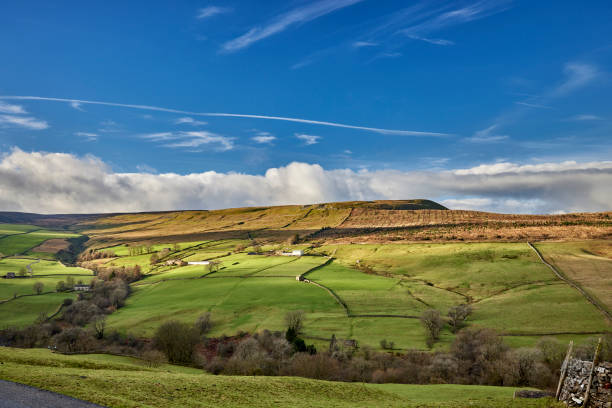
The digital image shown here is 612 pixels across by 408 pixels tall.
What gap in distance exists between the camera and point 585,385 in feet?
74.4

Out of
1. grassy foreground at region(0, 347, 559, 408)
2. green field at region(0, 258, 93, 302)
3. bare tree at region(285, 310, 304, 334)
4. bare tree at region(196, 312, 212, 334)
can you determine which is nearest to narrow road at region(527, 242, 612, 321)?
grassy foreground at region(0, 347, 559, 408)

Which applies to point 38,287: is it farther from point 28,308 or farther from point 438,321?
point 438,321

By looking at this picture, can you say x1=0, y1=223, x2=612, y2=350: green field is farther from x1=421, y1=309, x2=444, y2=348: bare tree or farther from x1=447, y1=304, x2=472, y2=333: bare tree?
x1=447, y1=304, x2=472, y2=333: bare tree

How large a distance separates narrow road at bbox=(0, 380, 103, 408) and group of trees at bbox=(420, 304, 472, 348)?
68.7 m

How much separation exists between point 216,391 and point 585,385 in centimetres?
2575

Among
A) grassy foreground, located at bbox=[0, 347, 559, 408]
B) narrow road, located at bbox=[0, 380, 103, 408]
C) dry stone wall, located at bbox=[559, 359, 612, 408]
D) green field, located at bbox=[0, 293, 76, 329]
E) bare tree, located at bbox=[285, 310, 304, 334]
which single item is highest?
dry stone wall, located at bbox=[559, 359, 612, 408]

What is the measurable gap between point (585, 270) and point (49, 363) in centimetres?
13771

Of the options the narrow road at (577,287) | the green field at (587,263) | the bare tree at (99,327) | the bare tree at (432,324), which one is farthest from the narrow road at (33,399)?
the green field at (587,263)

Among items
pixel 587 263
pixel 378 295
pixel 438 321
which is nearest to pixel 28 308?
pixel 378 295

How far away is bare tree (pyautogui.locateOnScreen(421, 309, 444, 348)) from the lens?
3219 inches

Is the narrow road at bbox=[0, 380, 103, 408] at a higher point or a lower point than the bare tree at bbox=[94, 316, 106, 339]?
higher

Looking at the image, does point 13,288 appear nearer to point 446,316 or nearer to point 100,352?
point 100,352

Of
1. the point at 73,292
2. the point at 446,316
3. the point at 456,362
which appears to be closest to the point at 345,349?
the point at 456,362

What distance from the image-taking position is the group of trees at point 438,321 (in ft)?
269
